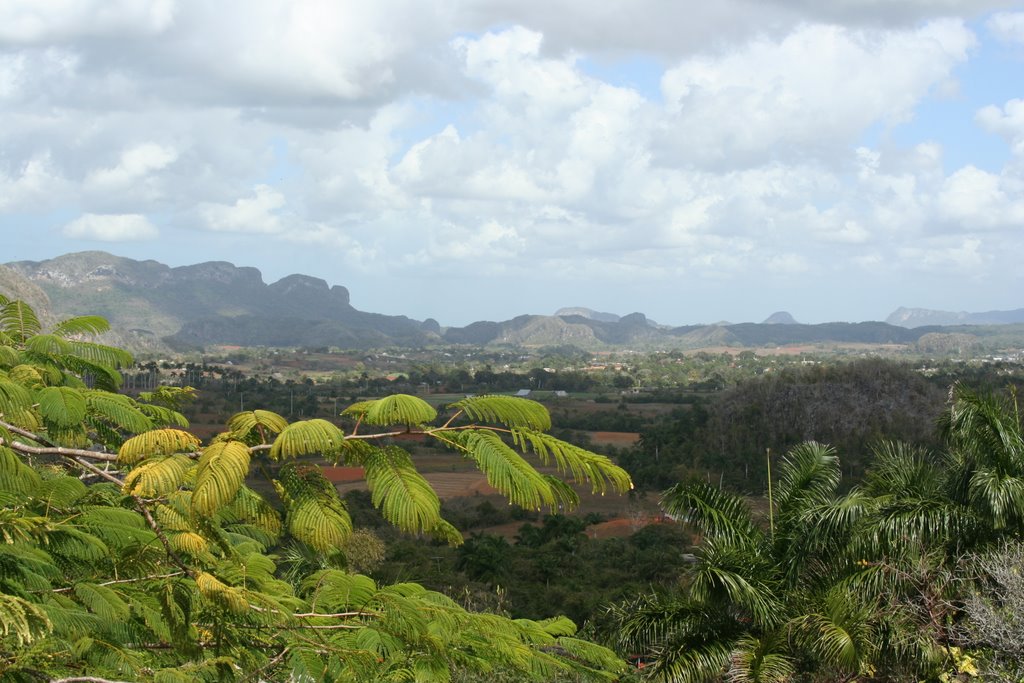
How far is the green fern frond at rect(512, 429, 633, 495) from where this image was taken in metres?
3.54

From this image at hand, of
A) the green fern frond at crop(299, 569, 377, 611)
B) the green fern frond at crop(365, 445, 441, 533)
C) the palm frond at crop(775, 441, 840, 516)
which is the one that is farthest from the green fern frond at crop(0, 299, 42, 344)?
the palm frond at crop(775, 441, 840, 516)

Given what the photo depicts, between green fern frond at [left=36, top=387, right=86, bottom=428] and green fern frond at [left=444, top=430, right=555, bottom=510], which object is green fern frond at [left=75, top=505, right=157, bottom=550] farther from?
green fern frond at [left=444, top=430, right=555, bottom=510]

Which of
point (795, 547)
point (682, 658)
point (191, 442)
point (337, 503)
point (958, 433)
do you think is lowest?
point (682, 658)

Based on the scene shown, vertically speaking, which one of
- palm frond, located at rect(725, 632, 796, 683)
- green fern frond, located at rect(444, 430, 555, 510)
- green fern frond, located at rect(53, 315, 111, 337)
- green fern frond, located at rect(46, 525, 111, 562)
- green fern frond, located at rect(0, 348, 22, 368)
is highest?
green fern frond, located at rect(53, 315, 111, 337)

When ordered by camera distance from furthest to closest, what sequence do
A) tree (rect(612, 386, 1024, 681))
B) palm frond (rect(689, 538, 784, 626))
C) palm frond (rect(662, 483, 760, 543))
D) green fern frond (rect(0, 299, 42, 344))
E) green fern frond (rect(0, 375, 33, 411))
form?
palm frond (rect(662, 483, 760, 543)) < palm frond (rect(689, 538, 784, 626)) < tree (rect(612, 386, 1024, 681)) < green fern frond (rect(0, 299, 42, 344)) < green fern frond (rect(0, 375, 33, 411))

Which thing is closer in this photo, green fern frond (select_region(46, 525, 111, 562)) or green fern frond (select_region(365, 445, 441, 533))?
green fern frond (select_region(365, 445, 441, 533))

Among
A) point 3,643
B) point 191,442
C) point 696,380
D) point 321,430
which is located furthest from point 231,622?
point 696,380

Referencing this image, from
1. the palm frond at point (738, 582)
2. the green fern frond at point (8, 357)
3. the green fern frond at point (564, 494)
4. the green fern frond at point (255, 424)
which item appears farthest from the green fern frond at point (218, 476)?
the palm frond at point (738, 582)

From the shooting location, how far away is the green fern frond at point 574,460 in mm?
3545

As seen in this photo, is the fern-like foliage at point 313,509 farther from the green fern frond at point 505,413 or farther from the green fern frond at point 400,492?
the green fern frond at point 505,413

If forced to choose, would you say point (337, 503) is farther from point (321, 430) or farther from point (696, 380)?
point (696, 380)

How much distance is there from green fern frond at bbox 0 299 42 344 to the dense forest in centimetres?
1

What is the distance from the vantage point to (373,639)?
422cm

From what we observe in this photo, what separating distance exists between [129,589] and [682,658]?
33.9 feet
